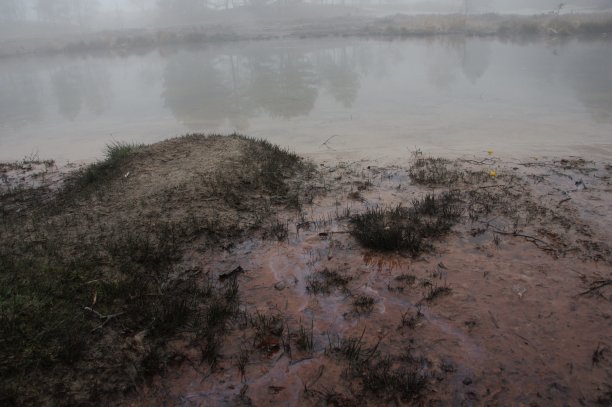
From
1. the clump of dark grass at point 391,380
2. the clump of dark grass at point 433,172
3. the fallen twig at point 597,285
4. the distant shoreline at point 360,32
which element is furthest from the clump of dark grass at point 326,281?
the distant shoreline at point 360,32

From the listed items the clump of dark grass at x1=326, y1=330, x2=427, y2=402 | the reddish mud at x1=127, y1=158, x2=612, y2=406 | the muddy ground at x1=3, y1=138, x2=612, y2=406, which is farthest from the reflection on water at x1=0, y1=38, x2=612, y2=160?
the clump of dark grass at x1=326, y1=330, x2=427, y2=402

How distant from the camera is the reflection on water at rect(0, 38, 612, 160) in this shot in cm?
1151

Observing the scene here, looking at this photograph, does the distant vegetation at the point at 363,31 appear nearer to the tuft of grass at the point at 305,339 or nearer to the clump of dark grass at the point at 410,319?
the clump of dark grass at the point at 410,319

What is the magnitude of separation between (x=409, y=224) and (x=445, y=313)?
5.88 feet

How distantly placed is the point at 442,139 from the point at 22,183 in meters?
10.7

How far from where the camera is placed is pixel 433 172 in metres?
7.28

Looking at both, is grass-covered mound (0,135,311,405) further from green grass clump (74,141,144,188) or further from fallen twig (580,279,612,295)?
fallen twig (580,279,612,295)

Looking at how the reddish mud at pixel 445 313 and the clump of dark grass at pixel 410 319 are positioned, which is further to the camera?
the clump of dark grass at pixel 410 319

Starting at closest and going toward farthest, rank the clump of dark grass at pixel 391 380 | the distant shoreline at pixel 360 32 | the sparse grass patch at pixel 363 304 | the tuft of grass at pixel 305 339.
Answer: the clump of dark grass at pixel 391 380 < the tuft of grass at pixel 305 339 < the sparse grass patch at pixel 363 304 < the distant shoreline at pixel 360 32

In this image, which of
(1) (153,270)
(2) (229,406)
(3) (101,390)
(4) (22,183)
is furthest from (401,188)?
(4) (22,183)

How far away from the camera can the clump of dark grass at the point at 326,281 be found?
399 cm

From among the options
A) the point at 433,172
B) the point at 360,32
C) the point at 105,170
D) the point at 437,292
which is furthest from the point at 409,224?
the point at 360,32

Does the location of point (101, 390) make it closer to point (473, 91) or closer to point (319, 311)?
point (319, 311)

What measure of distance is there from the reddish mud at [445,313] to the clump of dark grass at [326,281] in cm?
6
